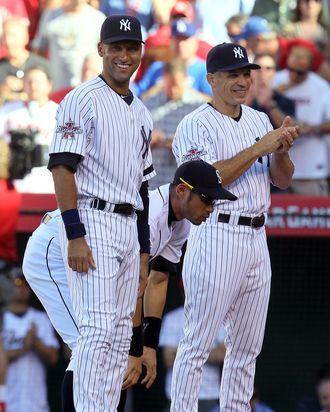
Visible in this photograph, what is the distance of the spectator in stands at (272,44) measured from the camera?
7348mm

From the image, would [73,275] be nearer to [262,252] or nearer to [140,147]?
[140,147]

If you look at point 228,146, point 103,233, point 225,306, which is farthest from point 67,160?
point 225,306

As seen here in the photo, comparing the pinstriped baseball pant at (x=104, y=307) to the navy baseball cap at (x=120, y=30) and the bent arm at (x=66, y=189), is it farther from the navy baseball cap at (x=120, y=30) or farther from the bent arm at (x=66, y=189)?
the navy baseball cap at (x=120, y=30)

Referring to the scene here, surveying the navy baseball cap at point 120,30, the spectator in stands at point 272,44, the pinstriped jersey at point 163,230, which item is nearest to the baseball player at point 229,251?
the pinstriped jersey at point 163,230

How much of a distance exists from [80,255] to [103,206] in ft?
0.80

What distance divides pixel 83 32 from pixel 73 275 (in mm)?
3663

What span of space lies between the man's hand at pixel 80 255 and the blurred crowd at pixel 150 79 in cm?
304

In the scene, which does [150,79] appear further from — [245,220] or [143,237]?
[143,237]

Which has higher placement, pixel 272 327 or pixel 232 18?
pixel 232 18

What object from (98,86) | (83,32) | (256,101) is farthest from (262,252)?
(83,32)

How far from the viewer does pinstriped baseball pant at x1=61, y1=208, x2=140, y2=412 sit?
3900mm

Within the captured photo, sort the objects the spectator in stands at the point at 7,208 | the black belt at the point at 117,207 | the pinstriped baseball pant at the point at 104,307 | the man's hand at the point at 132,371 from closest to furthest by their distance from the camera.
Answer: the pinstriped baseball pant at the point at 104,307, the black belt at the point at 117,207, the man's hand at the point at 132,371, the spectator in stands at the point at 7,208

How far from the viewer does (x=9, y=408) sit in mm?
7258

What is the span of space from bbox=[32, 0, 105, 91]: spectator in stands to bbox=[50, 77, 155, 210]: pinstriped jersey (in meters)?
3.18
